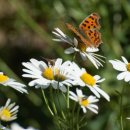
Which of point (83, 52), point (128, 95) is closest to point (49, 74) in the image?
point (83, 52)

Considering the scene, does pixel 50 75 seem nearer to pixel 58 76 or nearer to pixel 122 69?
pixel 58 76

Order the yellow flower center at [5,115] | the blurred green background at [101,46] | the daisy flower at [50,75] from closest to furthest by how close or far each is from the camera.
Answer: the yellow flower center at [5,115] < the daisy flower at [50,75] < the blurred green background at [101,46]

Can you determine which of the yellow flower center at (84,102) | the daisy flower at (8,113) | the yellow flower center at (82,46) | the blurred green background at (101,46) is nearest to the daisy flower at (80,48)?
the yellow flower center at (82,46)

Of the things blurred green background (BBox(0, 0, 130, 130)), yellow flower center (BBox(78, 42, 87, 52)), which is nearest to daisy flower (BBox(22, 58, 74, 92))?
yellow flower center (BBox(78, 42, 87, 52))

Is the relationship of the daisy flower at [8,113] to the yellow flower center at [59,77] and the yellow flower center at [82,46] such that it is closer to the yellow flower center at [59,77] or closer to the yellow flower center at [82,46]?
the yellow flower center at [59,77]

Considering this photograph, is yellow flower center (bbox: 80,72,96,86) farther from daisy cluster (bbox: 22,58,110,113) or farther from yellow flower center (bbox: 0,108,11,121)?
yellow flower center (bbox: 0,108,11,121)

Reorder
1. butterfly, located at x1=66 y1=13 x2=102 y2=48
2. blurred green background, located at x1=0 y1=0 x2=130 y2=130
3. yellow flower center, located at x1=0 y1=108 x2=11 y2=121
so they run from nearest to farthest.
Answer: yellow flower center, located at x1=0 y1=108 x2=11 y2=121
butterfly, located at x1=66 y1=13 x2=102 y2=48
blurred green background, located at x1=0 y1=0 x2=130 y2=130

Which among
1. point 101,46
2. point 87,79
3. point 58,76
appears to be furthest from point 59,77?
point 101,46
